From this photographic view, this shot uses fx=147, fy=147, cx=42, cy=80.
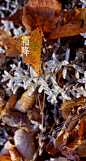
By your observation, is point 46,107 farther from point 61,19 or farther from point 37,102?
point 61,19

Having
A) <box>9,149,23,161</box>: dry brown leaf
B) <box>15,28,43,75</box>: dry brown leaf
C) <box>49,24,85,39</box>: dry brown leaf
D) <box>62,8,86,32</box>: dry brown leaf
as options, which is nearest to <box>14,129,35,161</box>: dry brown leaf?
<box>9,149,23,161</box>: dry brown leaf

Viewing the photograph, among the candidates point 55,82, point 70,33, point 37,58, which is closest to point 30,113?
point 55,82

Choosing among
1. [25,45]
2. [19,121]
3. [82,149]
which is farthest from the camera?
[19,121]

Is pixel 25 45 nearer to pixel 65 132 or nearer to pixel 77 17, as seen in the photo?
pixel 77 17

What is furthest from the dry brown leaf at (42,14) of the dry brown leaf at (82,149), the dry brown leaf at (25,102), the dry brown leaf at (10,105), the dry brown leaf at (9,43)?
the dry brown leaf at (82,149)

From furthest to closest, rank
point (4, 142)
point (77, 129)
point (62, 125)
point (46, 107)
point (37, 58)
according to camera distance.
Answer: point (4, 142) < point (46, 107) < point (62, 125) < point (77, 129) < point (37, 58)

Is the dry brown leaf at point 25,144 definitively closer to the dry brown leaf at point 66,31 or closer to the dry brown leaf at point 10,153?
the dry brown leaf at point 10,153

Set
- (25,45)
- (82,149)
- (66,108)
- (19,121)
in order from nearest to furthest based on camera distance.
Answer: (25,45)
(82,149)
(66,108)
(19,121)

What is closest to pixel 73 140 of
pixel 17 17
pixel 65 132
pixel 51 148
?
pixel 65 132
